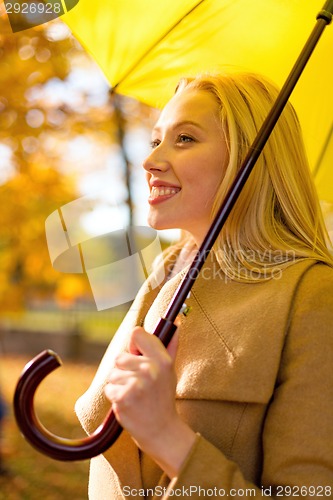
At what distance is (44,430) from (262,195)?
0.82 metres

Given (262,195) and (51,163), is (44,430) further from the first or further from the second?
(51,163)

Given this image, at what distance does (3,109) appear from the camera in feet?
14.7

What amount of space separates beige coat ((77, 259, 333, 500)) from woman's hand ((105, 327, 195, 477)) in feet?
0.14

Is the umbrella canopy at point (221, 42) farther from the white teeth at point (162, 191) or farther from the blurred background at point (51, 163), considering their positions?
the blurred background at point (51, 163)

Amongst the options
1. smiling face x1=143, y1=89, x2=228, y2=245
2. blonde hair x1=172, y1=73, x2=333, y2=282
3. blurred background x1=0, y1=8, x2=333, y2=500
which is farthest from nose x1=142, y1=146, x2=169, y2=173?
blurred background x1=0, y1=8, x2=333, y2=500

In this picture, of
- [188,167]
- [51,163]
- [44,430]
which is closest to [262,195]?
[188,167]

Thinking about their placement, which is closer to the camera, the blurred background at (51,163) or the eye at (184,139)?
the eye at (184,139)

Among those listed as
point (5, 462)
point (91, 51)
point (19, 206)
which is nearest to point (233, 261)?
point (91, 51)

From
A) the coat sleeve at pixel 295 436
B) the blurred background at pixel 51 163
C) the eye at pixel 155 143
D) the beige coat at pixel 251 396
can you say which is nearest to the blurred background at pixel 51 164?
the blurred background at pixel 51 163

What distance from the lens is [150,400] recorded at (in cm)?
125

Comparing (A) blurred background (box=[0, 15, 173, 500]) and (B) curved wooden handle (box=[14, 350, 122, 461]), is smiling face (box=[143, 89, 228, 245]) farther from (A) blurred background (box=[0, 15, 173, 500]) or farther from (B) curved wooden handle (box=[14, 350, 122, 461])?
(A) blurred background (box=[0, 15, 173, 500])

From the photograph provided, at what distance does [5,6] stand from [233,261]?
9.07ft

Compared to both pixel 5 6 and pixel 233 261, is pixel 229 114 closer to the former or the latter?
pixel 233 261

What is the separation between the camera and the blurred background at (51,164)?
13.9ft
